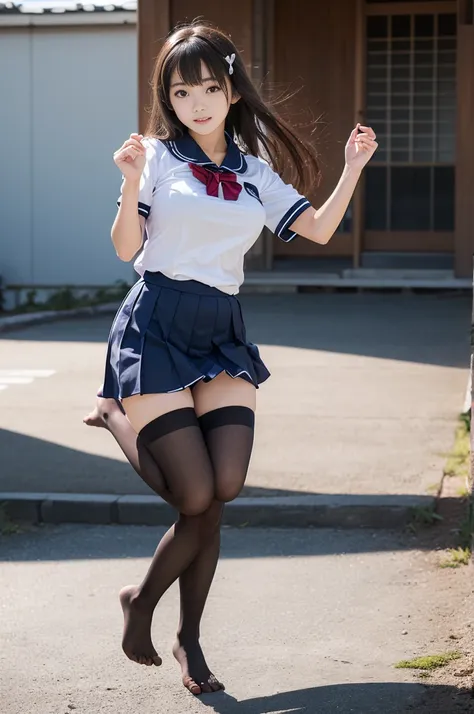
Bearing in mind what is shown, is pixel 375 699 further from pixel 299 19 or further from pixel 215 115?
pixel 299 19

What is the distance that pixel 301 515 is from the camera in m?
6.09

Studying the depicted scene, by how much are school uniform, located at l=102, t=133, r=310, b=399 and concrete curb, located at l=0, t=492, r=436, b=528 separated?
228 cm

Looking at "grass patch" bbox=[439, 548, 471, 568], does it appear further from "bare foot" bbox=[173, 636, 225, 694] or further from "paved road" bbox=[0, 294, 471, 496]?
"bare foot" bbox=[173, 636, 225, 694]

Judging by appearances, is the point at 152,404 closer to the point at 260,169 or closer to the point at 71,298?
the point at 260,169

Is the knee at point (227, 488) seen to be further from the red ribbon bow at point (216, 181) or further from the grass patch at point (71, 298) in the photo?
the grass patch at point (71, 298)

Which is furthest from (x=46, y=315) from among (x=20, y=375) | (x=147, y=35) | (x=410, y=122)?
(x=410, y=122)

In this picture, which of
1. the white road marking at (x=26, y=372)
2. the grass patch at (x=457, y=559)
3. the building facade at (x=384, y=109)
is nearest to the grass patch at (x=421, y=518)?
the grass patch at (x=457, y=559)

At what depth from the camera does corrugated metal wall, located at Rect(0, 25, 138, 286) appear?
16234mm

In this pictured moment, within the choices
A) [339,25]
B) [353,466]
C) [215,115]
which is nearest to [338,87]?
[339,25]

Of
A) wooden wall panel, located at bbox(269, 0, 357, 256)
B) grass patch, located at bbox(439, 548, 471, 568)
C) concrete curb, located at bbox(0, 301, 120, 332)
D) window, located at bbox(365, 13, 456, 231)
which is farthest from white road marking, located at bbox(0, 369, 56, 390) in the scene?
window, located at bbox(365, 13, 456, 231)

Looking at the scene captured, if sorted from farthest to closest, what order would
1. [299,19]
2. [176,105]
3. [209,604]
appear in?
[299,19] → [209,604] → [176,105]

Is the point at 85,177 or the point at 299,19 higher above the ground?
the point at 299,19

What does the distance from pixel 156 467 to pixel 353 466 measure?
3.20 m

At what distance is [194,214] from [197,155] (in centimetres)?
24
